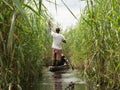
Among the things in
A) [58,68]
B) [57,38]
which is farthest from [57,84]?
[57,38]

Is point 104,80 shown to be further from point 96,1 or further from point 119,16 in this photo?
point 119,16

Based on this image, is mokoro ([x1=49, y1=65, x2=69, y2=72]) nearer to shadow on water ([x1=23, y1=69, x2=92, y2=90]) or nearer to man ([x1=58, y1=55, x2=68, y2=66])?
man ([x1=58, y1=55, x2=68, y2=66])

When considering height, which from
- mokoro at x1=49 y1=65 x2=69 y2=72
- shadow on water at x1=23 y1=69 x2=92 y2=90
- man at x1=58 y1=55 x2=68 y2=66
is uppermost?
man at x1=58 y1=55 x2=68 y2=66

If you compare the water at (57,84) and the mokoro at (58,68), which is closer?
the water at (57,84)

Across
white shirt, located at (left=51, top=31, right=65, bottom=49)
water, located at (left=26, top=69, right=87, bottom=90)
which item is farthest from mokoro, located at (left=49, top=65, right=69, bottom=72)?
water, located at (left=26, top=69, right=87, bottom=90)

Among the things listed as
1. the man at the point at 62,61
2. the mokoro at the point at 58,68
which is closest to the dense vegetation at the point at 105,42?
the mokoro at the point at 58,68

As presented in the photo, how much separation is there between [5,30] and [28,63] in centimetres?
203

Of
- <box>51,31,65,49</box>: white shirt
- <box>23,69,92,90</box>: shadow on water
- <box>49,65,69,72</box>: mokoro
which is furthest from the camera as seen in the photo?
<box>51,31,65,49</box>: white shirt

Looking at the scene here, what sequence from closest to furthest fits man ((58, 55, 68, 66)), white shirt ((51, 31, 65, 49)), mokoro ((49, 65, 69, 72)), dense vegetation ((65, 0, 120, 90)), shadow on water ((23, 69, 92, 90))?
dense vegetation ((65, 0, 120, 90)) < shadow on water ((23, 69, 92, 90)) < mokoro ((49, 65, 69, 72)) < white shirt ((51, 31, 65, 49)) < man ((58, 55, 68, 66))

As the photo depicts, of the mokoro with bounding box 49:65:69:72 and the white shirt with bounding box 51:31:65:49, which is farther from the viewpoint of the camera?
the white shirt with bounding box 51:31:65:49

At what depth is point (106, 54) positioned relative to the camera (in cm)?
516

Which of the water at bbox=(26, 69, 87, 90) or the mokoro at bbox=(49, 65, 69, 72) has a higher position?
the mokoro at bbox=(49, 65, 69, 72)

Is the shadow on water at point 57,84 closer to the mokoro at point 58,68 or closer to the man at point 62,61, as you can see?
the mokoro at point 58,68

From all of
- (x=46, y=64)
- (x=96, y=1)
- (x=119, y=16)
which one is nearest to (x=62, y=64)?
(x=46, y=64)
